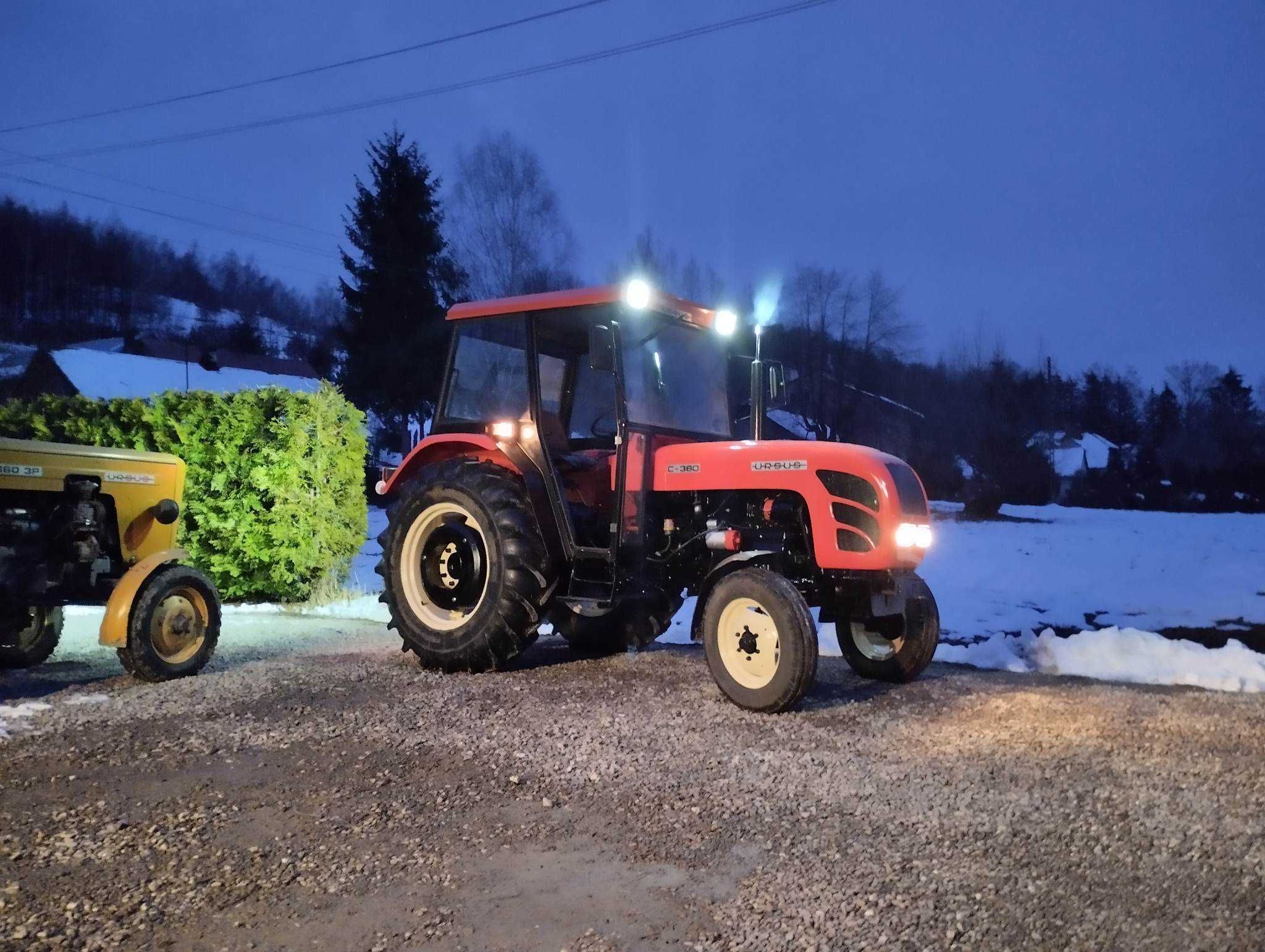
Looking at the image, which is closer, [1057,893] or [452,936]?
[452,936]

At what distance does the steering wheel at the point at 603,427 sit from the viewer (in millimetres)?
6414

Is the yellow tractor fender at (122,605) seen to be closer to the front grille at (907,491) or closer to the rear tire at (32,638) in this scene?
the rear tire at (32,638)

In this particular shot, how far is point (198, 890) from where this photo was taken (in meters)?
2.91

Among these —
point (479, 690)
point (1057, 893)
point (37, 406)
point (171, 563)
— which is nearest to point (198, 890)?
point (1057, 893)

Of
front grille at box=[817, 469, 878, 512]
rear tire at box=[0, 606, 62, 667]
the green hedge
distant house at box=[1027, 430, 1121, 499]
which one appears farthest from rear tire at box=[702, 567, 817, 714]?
distant house at box=[1027, 430, 1121, 499]

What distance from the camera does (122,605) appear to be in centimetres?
575

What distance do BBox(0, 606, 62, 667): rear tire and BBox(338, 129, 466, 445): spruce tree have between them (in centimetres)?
1992

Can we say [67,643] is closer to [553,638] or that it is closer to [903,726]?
[553,638]

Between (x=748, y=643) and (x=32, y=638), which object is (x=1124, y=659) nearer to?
(x=748, y=643)

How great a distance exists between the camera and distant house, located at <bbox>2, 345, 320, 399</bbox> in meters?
33.7

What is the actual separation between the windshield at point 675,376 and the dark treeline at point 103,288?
40932 millimetres

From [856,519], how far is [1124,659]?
2800 millimetres

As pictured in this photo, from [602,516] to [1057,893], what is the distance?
3.94 metres

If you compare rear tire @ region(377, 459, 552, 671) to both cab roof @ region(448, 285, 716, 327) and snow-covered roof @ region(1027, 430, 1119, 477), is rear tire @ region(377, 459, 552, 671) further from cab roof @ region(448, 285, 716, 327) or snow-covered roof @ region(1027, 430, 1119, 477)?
snow-covered roof @ region(1027, 430, 1119, 477)
